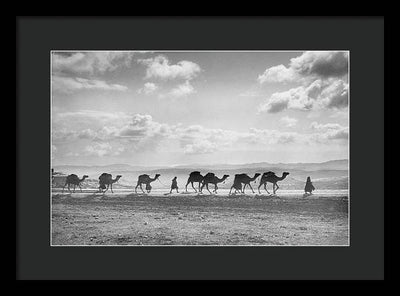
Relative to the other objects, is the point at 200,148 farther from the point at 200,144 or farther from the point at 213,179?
the point at 213,179

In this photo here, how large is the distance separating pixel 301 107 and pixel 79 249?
3420 mm

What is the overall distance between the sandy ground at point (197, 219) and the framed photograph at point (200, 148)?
0.6 inches

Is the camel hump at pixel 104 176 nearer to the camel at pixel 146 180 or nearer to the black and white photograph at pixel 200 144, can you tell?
the black and white photograph at pixel 200 144

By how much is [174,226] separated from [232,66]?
7.28 feet

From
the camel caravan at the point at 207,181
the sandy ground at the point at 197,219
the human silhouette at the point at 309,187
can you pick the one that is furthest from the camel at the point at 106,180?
the human silhouette at the point at 309,187

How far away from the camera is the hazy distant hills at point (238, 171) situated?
7051 mm

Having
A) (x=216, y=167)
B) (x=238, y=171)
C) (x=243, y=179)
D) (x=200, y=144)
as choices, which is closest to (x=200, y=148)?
(x=200, y=144)

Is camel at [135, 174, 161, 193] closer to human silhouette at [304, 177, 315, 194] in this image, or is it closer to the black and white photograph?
the black and white photograph

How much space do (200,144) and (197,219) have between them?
99 centimetres
